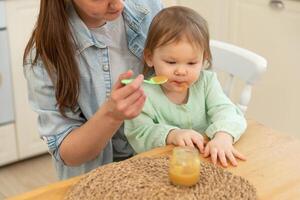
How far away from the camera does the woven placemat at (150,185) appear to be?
3.32ft

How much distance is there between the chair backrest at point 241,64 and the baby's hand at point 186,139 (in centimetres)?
34

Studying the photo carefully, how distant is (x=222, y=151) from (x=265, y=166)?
102 millimetres

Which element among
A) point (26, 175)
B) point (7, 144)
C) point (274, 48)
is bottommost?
point (26, 175)

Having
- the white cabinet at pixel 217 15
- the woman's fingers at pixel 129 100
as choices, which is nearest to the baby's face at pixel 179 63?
the woman's fingers at pixel 129 100

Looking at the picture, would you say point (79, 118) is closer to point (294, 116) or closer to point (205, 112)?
point (205, 112)

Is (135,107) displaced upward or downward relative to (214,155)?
upward

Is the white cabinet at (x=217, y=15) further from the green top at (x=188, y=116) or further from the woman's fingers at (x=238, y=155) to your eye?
the woman's fingers at (x=238, y=155)

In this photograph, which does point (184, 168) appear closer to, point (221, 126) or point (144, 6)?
point (221, 126)

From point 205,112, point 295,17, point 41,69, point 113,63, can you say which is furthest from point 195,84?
point 295,17

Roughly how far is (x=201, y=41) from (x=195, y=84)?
134 millimetres

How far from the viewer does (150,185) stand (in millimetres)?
1039

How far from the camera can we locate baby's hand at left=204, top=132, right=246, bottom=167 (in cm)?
117

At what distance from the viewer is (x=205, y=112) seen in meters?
1.40

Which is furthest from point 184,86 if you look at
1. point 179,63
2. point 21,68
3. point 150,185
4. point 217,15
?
point 217,15
